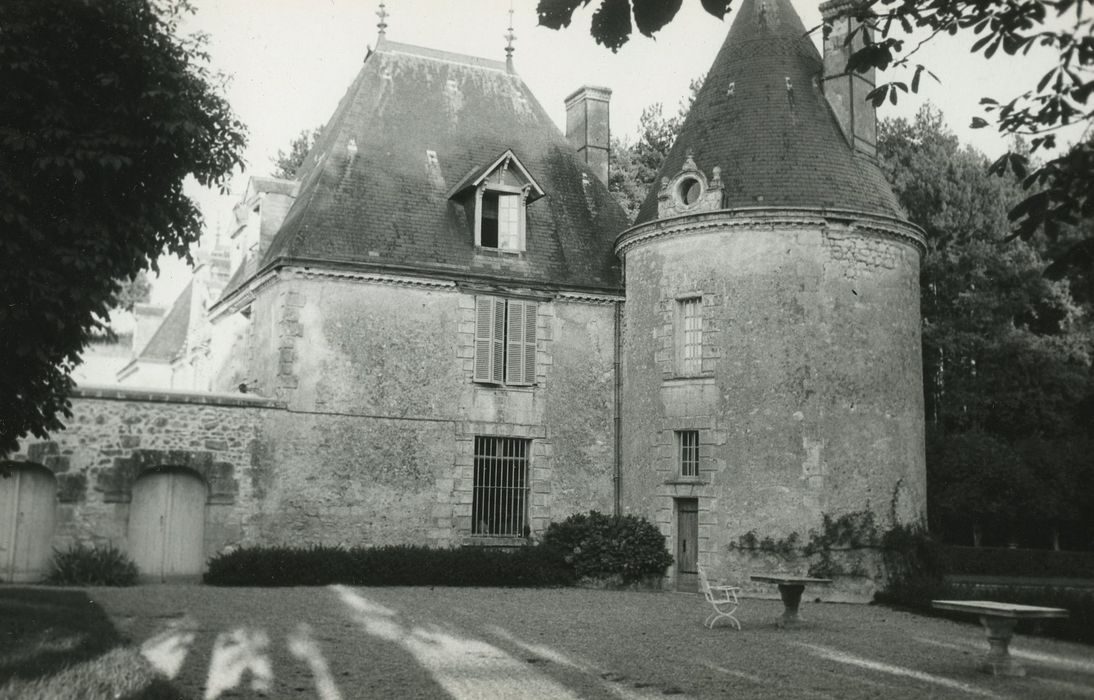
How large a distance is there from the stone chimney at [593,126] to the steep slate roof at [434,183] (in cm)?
92

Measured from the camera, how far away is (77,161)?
35.6ft

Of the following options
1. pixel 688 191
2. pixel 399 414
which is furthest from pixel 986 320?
pixel 399 414

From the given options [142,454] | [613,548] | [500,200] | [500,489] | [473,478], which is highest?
[500,200]

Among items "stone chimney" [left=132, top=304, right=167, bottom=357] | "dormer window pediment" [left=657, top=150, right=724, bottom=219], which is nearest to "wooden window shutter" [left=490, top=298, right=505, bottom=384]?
"dormer window pediment" [left=657, top=150, right=724, bottom=219]

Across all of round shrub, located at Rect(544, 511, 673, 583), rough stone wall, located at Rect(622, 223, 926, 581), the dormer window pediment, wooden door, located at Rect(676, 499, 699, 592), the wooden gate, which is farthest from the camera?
the dormer window pediment

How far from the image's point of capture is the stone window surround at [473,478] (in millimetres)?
20594

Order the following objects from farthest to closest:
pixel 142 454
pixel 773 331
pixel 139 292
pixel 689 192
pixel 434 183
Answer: pixel 139 292
pixel 434 183
pixel 689 192
pixel 773 331
pixel 142 454

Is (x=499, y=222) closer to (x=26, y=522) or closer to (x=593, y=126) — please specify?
(x=593, y=126)

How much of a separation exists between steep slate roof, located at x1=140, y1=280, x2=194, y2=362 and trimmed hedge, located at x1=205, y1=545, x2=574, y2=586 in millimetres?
16878

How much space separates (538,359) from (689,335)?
312 cm

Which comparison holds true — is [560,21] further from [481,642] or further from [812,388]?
[812,388]

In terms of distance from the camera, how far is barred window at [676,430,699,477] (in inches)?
798

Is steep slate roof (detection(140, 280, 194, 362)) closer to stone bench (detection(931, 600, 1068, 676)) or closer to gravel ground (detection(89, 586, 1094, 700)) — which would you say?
gravel ground (detection(89, 586, 1094, 700))

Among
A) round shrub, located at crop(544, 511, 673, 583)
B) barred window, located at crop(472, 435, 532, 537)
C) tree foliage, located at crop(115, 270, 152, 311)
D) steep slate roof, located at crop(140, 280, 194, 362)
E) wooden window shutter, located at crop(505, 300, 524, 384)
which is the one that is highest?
tree foliage, located at crop(115, 270, 152, 311)
